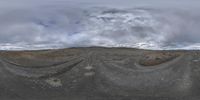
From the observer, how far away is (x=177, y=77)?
573 cm

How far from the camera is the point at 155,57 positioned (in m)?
5.59

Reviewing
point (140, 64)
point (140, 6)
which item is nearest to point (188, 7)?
point (140, 6)

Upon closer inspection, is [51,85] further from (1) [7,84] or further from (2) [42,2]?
(2) [42,2]

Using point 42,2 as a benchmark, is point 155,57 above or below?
below

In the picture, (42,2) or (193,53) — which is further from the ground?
(42,2)

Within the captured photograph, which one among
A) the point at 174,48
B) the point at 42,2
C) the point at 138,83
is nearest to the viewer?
the point at 174,48

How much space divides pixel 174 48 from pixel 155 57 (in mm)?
619

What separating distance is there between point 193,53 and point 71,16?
1.46 m

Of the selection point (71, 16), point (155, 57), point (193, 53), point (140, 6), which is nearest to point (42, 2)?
point (71, 16)

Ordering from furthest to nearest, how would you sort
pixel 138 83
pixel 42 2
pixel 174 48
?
1. pixel 138 83
2. pixel 42 2
3. pixel 174 48

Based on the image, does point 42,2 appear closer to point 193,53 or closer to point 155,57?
point 155,57

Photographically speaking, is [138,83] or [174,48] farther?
[138,83]

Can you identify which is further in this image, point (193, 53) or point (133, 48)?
point (193, 53)

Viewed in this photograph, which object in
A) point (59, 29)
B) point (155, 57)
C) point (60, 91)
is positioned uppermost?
point (59, 29)
